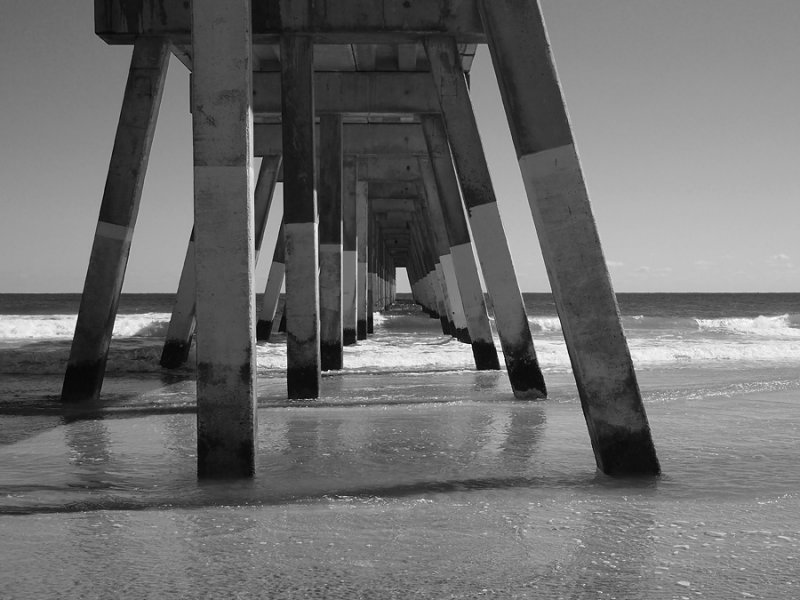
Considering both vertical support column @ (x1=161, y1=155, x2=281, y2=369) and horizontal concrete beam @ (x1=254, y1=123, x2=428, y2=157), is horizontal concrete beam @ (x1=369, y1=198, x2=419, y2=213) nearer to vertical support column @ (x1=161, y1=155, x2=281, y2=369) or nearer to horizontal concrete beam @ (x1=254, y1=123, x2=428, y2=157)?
horizontal concrete beam @ (x1=254, y1=123, x2=428, y2=157)

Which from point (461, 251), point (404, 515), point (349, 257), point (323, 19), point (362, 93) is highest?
point (362, 93)

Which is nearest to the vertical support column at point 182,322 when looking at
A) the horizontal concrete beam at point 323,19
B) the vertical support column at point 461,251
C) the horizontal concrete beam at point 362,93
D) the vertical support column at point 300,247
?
the horizontal concrete beam at point 362,93

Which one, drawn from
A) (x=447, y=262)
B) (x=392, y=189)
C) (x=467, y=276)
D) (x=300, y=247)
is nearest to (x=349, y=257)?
(x=447, y=262)

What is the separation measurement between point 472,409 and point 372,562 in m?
4.18

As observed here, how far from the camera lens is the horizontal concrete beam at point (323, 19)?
26.7 ft

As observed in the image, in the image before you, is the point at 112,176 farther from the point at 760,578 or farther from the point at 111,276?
the point at 760,578

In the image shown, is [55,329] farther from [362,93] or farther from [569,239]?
[569,239]

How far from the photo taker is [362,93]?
37.8 feet

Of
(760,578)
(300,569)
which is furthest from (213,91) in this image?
(760,578)

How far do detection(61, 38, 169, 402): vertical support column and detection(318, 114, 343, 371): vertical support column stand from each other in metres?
3.45

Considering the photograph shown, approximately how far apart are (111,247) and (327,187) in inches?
177

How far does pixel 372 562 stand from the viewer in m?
2.74

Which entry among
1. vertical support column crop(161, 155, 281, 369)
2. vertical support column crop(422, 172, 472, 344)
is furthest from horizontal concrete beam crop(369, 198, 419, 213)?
vertical support column crop(161, 155, 281, 369)

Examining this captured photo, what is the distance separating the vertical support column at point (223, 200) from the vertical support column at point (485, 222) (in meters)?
4.45
